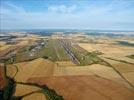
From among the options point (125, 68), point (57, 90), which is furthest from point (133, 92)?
point (125, 68)

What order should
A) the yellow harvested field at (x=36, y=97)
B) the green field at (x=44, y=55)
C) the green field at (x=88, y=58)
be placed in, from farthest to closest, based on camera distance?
the green field at (x=44, y=55), the green field at (x=88, y=58), the yellow harvested field at (x=36, y=97)

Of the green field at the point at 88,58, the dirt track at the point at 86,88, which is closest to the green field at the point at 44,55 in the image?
the green field at the point at 88,58

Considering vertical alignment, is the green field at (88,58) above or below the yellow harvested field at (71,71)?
below

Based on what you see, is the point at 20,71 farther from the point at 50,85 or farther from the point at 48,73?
the point at 50,85

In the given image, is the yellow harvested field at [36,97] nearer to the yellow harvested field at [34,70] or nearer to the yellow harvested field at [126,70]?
the yellow harvested field at [34,70]

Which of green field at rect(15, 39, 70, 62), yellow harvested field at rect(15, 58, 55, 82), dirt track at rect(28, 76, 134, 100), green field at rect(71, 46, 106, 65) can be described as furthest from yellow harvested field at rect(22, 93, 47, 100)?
green field at rect(15, 39, 70, 62)

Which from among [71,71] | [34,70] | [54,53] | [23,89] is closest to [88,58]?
[54,53]

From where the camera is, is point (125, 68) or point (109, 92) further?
point (125, 68)

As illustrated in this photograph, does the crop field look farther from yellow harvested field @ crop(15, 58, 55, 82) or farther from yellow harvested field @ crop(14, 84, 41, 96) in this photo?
yellow harvested field @ crop(14, 84, 41, 96)
